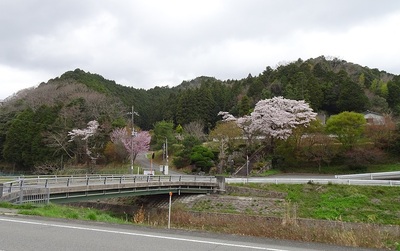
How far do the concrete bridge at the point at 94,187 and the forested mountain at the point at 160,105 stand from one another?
21587mm

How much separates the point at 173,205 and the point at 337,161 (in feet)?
72.2

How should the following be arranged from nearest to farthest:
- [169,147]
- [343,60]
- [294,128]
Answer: [294,128] → [169,147] → [343,60]

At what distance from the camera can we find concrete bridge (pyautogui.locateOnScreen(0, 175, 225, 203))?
14.9 m

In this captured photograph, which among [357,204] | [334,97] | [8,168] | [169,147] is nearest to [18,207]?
[357,204]

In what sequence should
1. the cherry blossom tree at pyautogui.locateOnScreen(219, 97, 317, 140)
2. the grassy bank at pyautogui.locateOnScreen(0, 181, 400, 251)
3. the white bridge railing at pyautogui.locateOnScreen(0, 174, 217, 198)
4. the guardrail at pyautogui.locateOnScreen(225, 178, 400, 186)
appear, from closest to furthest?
the white bridge railing at pyautogui.locateOnScreen(0, 174, 217, 198)
the grassy bank at pyautogui.locateOnScreen(0, 181, 400, 251)
the guardrail at pyautogui.locateOnScreen(225, 178, 400, 186)
the cherry blossom tree at pyautogui.locateOnScreen(219, 97, 317, 140)

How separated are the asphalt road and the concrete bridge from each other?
7016mm

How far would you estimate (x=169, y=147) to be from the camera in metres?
52.4

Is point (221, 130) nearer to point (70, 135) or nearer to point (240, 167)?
point (240, 167)

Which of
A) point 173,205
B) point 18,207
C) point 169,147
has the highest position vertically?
point 169,147

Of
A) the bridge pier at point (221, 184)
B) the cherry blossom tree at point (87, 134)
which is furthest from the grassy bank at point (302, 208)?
the cherry blossom tree at point (87, 134)

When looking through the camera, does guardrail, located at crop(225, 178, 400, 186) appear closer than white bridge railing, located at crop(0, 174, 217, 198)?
No

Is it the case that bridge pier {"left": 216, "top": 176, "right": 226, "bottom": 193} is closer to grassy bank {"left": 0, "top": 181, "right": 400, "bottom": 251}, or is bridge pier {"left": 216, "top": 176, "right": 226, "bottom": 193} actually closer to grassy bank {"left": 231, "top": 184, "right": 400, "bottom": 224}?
grassy bank {"left": 0, "top": 181, "right": 400, "bottom": 251}

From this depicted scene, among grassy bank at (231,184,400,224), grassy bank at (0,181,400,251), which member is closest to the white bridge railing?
grassy bank at (0,181,400,251)

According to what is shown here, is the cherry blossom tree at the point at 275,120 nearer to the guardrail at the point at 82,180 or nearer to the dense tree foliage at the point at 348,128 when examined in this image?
the dense tree foliage at the point at 348,128
